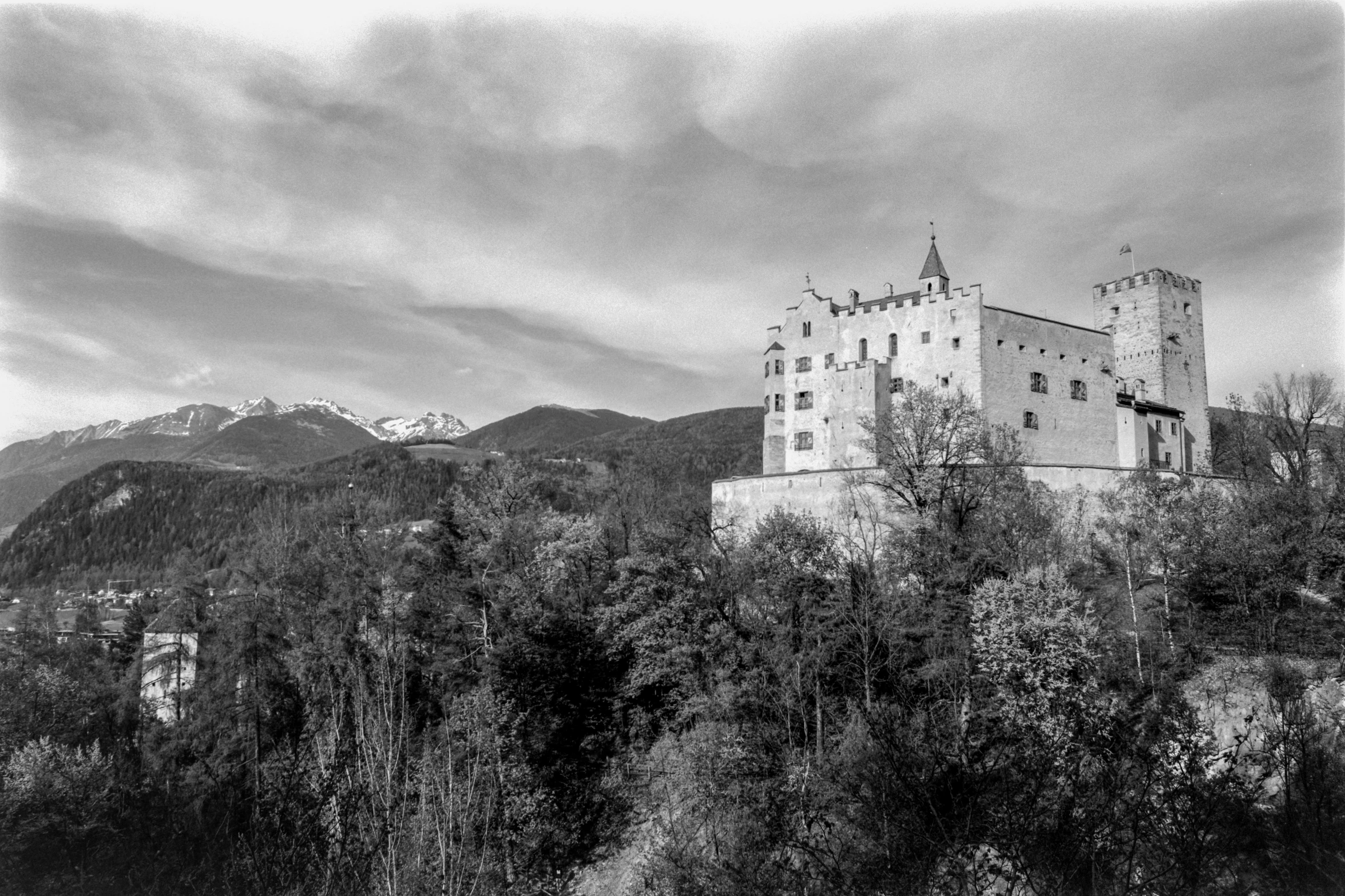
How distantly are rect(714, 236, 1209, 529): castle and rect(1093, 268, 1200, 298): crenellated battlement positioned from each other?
0.55 feet

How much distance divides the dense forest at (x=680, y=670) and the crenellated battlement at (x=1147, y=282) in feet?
49.1

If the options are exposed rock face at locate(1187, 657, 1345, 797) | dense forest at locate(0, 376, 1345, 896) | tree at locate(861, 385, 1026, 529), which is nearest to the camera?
dense forest at locate(0, 376, 1345, 896)

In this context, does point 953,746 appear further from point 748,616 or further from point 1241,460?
point 1241,460

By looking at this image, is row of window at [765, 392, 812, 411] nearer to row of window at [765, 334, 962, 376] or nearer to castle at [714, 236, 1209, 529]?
castle at [714, 236, 1209, 529]

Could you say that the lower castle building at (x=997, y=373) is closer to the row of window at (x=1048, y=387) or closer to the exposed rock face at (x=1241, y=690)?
the row of window at (x=1048, y=387)

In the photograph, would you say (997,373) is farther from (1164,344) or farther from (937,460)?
(1164,344)

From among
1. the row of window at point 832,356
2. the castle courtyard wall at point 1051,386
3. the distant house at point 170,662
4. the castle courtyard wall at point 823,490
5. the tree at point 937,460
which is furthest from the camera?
the row of window at point 832,356

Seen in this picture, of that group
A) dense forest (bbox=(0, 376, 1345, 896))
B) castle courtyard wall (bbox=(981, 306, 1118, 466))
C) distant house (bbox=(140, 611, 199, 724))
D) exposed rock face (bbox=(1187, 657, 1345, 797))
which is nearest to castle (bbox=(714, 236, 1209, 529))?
castle courtyard wall (bbox=(981, 306, 1118, 466))

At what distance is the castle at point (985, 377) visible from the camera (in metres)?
53.0

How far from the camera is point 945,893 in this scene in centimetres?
1163

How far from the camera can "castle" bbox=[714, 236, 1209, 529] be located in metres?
53.0

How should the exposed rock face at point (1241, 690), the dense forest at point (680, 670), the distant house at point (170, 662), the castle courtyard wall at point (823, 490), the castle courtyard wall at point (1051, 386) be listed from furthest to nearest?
1. the castle courtyard wall at point (1051, 386)
2. the castle courtyard wall at point (823, 490)
3. the distant house at point (170, 662)
4. the exposed rock face at point (1241, 690)
5. the dense forest at point (680, 670)

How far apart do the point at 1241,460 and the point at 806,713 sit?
38.7 meters

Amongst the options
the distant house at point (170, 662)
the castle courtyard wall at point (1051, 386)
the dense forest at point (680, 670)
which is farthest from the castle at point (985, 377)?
the distant house at point (170, 662)
